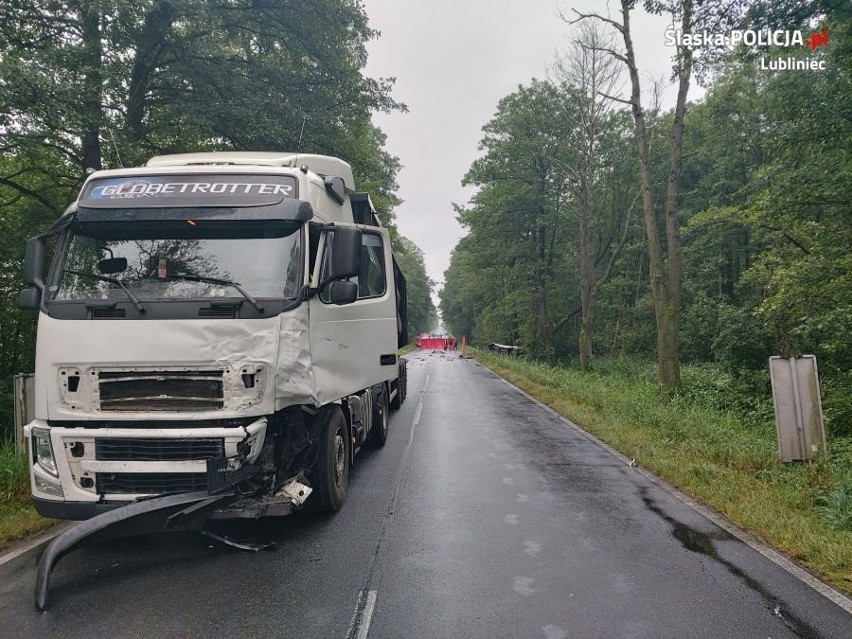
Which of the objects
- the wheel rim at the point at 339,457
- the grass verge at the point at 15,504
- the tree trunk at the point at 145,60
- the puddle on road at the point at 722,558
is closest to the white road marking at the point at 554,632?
the puddle on road at the point at 722,558

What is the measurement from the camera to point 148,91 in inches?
504

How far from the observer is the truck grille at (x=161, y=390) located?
429 cm

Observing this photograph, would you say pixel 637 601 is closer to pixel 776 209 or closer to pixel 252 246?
pixel 252 246

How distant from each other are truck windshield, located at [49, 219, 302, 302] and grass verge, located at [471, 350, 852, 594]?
480cm

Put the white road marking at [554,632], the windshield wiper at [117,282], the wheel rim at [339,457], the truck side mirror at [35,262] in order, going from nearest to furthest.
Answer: the white road marking at [554,632], the windshield wiper at [117,282], the truck side mirror at [35,262], the wheel rim at [339,457]

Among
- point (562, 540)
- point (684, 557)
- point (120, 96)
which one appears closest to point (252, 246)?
point (562, 540)

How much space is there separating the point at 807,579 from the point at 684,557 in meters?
0.82

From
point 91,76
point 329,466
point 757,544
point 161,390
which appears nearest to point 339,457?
point 329,466

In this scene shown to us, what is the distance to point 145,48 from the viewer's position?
1148 centimetres

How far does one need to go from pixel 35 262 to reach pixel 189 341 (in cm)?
175

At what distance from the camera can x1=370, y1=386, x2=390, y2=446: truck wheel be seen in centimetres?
868

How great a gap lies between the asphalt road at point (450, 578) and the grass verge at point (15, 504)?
0.71 metres

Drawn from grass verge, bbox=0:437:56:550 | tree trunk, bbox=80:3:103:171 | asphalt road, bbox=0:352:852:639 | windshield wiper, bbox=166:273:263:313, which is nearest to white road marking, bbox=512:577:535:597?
asphalt road, bbox=0:352:852:639

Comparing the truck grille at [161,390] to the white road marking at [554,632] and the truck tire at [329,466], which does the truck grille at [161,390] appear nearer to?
the truck tire at [329,466]
